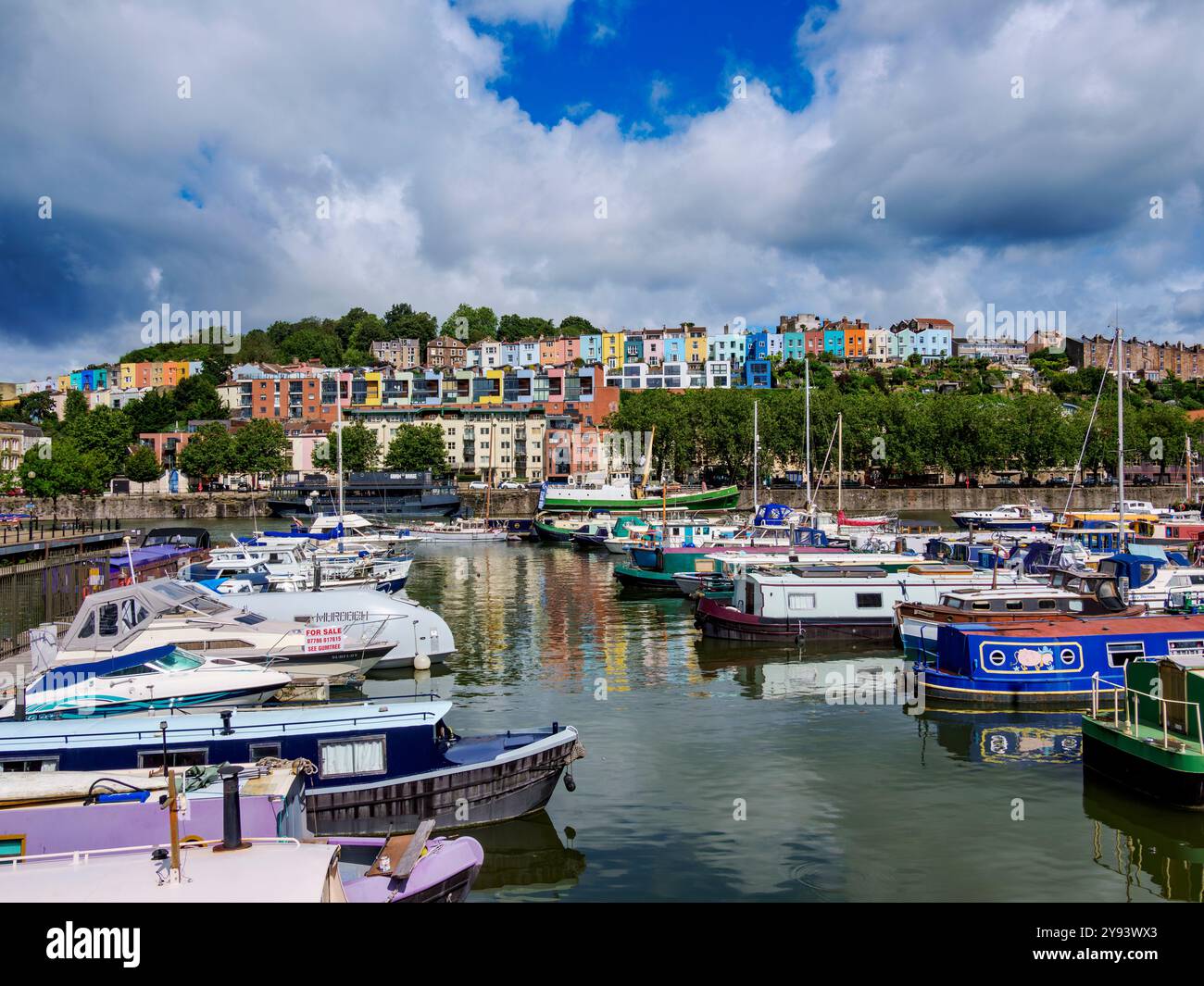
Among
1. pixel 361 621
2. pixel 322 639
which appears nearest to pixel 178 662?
pixel 322 639

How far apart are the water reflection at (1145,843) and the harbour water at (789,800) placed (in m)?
0.04

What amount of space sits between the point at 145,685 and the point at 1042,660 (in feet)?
61.6

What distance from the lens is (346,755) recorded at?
14789mm

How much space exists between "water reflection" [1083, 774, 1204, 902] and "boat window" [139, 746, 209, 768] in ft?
41.8

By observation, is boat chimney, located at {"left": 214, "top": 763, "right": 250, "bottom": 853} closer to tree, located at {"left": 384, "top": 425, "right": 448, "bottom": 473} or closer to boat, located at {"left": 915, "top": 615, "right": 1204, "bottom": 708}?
boat, located at {"left": 915, "top": 615, "right": 1204, "bottom": 708}

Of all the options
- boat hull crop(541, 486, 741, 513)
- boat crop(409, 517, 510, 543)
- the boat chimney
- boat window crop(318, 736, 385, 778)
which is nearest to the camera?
the boat chimney

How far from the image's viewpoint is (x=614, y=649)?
104 feet

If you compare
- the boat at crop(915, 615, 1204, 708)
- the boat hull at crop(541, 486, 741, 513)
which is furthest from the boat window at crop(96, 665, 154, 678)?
the boat hull at crop(541, 486, 741, 513)

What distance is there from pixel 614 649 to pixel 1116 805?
17064mm

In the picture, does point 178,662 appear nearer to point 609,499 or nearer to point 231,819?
point 231,819

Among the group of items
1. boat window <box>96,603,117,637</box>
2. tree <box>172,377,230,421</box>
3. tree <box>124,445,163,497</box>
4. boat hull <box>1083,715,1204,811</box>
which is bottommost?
boat hull <box>1083,715,1204,811</box>

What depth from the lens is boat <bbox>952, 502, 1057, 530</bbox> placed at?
69.1 meters
